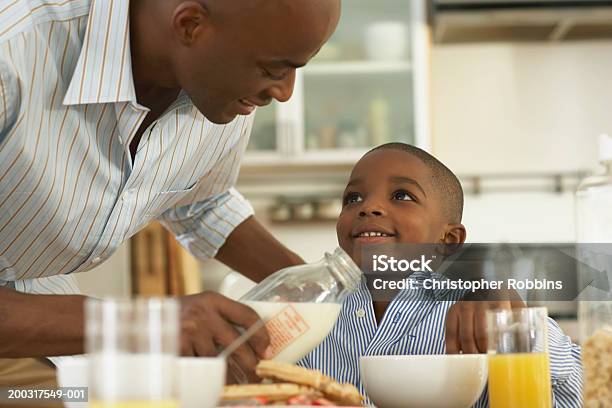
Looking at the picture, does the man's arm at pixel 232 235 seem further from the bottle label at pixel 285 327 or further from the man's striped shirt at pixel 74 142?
the bottle label at pixel 285 327

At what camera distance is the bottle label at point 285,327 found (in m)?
0.86

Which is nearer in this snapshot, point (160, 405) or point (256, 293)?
point (160, 405)

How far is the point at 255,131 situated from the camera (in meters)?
3.27

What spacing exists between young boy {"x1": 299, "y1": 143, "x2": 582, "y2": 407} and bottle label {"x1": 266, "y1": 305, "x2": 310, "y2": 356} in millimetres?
263

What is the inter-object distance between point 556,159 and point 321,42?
2.35 m

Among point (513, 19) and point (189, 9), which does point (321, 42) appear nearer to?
point (189, 9)

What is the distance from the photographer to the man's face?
1096 mm

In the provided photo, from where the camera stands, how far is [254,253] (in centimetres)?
169

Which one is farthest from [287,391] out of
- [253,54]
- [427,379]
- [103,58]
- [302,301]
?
[103,58]

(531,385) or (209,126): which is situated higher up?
(209,126)

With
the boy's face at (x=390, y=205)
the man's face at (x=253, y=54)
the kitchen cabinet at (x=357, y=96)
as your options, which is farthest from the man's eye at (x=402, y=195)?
the kitchen cabinet at (x=357, y=96)

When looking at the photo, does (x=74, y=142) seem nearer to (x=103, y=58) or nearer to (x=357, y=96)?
(x=103, y=58)

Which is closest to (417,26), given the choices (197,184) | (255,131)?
(255,131)

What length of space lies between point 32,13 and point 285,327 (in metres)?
0.56
